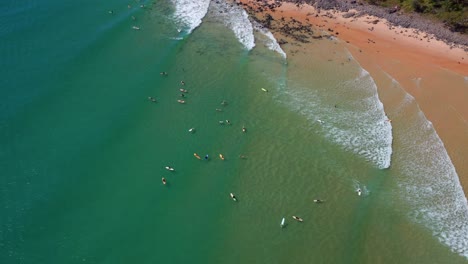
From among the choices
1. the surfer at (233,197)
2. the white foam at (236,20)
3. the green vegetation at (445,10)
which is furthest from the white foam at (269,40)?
the surfer at (233,197)

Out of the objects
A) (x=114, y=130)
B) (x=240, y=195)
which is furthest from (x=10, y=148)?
Result: (x=240, y=195)

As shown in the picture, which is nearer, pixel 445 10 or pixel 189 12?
pixel 445 10

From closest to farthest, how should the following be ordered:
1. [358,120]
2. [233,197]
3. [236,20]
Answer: [233,197]
[358,120]
[236,20]

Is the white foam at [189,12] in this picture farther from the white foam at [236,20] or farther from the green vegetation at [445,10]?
the green vegetation at [445,10]

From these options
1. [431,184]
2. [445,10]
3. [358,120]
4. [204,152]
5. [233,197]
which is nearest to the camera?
[233,197]

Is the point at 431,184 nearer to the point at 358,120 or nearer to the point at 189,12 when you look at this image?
the point at 358,120

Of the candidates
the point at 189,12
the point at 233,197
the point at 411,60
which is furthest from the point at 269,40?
the point at 233,197
